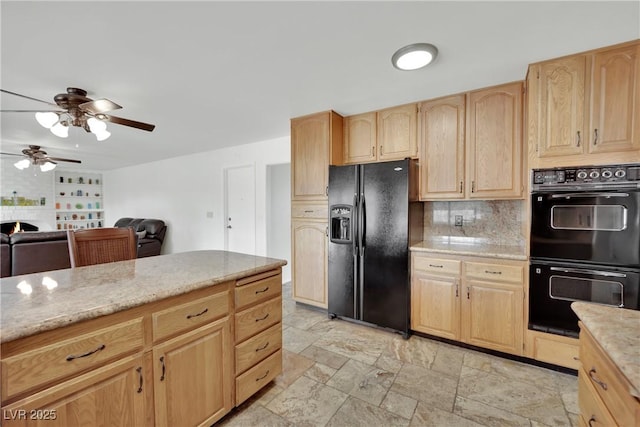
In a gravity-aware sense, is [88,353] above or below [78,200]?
below

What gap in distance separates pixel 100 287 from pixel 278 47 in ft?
5.65

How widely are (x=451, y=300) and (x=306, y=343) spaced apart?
4.47 feet

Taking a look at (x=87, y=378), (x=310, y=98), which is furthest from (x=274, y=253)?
(x=87, y=378)

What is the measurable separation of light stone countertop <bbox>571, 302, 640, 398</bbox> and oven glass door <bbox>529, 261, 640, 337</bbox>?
1.10 meters

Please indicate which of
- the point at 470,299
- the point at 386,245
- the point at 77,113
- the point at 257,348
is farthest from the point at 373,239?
the point at 77,113

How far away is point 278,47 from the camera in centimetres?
→ 178

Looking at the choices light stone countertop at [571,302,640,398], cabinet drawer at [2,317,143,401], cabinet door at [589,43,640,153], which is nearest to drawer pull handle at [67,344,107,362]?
cabinet drawer at [2,317,143,401]

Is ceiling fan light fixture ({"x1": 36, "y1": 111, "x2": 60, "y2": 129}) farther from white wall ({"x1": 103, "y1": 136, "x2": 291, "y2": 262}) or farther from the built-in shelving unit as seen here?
the built-in shelving unit

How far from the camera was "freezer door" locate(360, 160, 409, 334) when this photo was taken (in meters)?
2.49

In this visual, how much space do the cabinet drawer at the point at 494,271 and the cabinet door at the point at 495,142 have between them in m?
0.61

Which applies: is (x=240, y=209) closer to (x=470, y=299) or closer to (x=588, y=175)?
(x=470, y=299)

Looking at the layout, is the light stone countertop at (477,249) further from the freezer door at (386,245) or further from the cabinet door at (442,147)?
the cabinet door at (442,147)

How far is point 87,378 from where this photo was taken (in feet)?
3.17

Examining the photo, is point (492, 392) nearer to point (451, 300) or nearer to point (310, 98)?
point (451, 300)
